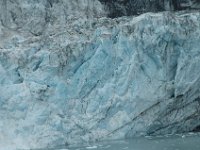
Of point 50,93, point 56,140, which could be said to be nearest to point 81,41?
point 50,93

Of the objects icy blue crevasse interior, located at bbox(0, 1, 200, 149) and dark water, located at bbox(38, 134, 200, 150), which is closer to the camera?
dark water, located at bbox(38, 134, 200, 150)

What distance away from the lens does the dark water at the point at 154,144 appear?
10305mm

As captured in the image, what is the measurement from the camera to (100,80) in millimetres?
12320

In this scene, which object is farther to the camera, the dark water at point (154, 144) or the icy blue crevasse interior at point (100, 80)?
the icy blue crevasse interior at point (100, 80)

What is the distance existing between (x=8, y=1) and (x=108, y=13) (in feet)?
8.31

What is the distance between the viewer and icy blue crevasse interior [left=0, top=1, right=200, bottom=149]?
11930mm

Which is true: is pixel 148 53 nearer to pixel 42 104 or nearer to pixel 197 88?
pixel 197 88

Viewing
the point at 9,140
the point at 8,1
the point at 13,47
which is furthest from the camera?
the point at 8,1

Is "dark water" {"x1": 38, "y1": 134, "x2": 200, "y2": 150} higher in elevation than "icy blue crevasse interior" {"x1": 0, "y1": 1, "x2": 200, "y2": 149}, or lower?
lower

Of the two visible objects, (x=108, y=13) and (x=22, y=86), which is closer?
(x=22, y=86)

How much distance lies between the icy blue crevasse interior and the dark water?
74 cm

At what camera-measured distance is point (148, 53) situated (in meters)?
12.6

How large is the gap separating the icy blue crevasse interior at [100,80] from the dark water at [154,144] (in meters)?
0.74

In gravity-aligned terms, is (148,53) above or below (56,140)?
above
